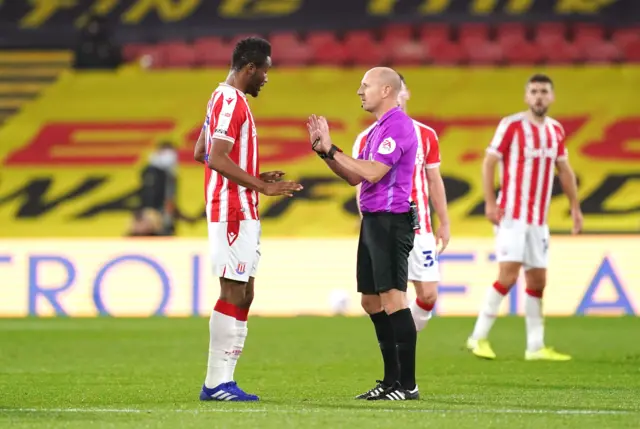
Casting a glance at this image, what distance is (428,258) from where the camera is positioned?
859 cm

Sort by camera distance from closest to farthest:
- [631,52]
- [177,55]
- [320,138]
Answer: [320,138]
[631,52]
[177,55]

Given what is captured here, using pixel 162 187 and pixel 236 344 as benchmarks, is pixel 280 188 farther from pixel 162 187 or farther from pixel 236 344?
pixel 162 187

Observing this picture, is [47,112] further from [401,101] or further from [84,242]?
[401,101]

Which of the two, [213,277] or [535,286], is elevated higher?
[535,286]

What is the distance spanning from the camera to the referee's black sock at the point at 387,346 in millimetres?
6855

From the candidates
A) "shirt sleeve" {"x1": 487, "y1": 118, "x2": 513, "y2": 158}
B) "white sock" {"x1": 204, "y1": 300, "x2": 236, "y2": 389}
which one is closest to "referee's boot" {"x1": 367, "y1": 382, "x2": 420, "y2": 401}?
"white sock" {"x1": 204, "y1": 300, "x2": 236, "y2": 389}

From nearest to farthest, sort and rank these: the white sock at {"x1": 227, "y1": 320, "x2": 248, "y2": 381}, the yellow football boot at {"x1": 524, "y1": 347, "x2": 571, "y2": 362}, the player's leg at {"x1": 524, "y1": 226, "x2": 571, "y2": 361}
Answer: the white sock at {"x1": 227, "y1": 320, "x2": 248, "y2": 381} → the yellow football boot at {"x1": 524, "y1": 347, "x2": 571, "y2": 362} → the player's leg at {"x1": 524, "y1": 226, "x2": 571, "y2": 361}

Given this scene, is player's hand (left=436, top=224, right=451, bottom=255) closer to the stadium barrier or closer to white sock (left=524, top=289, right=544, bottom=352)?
white sock (left=524, top=289, right=544, bottom=352)

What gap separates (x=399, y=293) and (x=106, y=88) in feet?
54.9

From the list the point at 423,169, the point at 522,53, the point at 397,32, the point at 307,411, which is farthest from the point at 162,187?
the point at 307,411

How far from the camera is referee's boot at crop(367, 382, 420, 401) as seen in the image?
21.6ft

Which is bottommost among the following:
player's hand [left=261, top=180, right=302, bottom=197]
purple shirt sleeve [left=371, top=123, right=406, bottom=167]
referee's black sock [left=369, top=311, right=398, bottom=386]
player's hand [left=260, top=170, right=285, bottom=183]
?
referee's black sock [left=369, top=311, right=398, bottom=386]

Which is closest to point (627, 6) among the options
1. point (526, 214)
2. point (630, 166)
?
point (630, 166)

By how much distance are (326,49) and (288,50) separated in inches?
26.3
